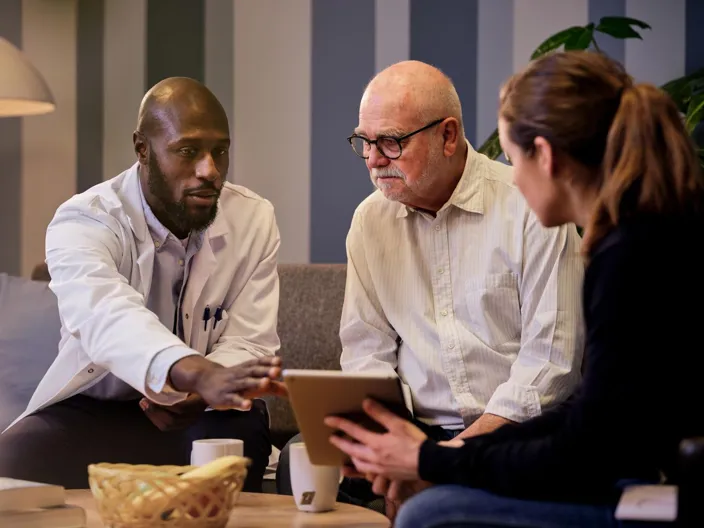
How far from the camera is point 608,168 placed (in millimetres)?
1458

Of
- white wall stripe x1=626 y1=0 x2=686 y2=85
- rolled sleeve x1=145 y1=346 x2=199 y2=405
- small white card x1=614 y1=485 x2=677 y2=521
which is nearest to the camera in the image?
small white card x1=614 y1=485 x2=677 y2=521

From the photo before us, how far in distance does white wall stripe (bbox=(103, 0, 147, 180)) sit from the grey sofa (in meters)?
0.87

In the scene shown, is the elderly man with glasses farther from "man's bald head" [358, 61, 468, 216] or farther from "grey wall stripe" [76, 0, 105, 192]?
"grey wall stripe" [76, 0, 105, 192]

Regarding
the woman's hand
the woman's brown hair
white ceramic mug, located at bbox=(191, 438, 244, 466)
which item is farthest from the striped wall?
the woman's hand

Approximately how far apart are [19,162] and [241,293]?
5.59 feet

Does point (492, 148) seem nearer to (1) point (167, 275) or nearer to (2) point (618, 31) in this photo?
(2) point (618, 31)

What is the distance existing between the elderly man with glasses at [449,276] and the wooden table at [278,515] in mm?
377

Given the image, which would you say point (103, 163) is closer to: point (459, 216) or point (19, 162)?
point (19, 162)

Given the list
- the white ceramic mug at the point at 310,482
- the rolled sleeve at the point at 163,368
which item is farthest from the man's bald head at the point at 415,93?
the white ceramic mug at the point at 310,482

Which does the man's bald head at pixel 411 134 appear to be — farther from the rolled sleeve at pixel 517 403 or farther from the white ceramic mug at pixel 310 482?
the white ceramic mug at pixel 310 482

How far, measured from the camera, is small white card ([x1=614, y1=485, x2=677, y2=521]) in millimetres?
1238

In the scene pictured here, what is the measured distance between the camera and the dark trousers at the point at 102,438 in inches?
93.3

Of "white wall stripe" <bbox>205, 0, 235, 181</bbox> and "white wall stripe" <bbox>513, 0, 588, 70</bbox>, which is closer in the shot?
"white wall stripe" <bbox>513, 0, 588, 70</bbox>

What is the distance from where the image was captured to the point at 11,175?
4.00 metres
